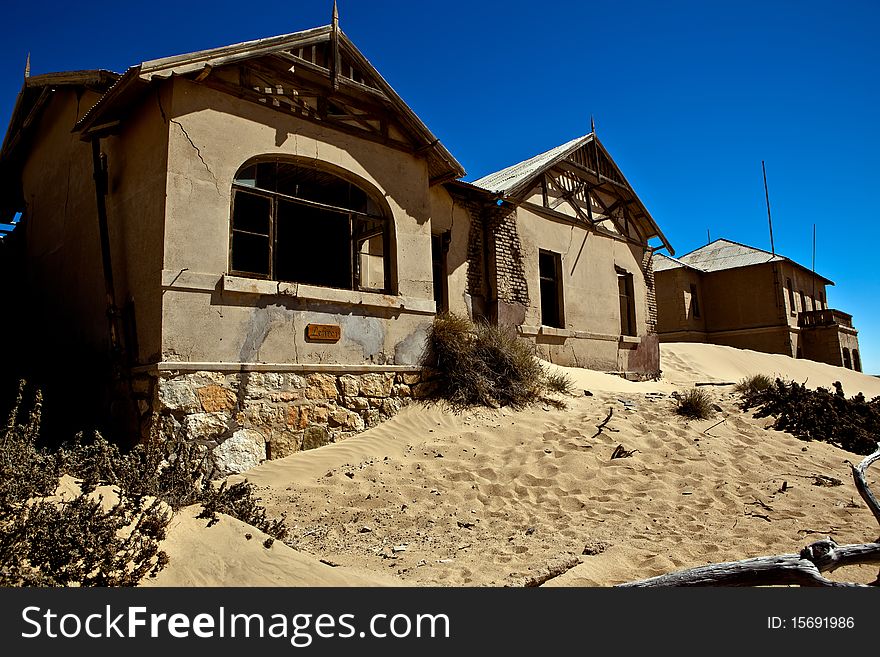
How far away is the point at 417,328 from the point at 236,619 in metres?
6.37

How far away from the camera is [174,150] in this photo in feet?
22.3

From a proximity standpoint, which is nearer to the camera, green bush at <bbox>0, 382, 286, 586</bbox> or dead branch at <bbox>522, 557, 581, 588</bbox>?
green bush at <bbox>0, 382, 286, 586</bbox>

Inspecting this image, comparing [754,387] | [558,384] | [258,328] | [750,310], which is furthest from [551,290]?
[750,310]

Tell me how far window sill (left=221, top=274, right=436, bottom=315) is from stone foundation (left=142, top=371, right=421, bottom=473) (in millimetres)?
989

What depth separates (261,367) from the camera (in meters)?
7.11

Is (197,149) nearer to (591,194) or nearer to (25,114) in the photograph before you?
(25,114)

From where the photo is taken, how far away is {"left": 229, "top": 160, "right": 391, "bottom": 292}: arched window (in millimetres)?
8625

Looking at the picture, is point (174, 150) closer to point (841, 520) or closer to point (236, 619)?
point (236, 619)

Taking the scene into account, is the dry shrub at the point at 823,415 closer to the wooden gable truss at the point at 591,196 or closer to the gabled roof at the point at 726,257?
the wooden gable truss at the point at 591,196

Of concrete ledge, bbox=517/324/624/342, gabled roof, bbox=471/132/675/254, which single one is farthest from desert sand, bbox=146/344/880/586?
gabled roof, bbox=471/132/675/254

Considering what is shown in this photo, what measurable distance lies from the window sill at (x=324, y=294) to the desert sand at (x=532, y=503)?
1527mm

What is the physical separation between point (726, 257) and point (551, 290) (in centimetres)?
1769

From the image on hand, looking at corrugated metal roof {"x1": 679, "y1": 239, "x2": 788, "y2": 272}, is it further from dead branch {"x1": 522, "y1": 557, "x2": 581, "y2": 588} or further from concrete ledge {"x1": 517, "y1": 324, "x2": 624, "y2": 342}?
dead branch {"x1": 522, "y1": 557, "x2": 581, "y2": 588}

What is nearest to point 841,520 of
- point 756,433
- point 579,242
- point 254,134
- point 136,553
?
point 756,433
